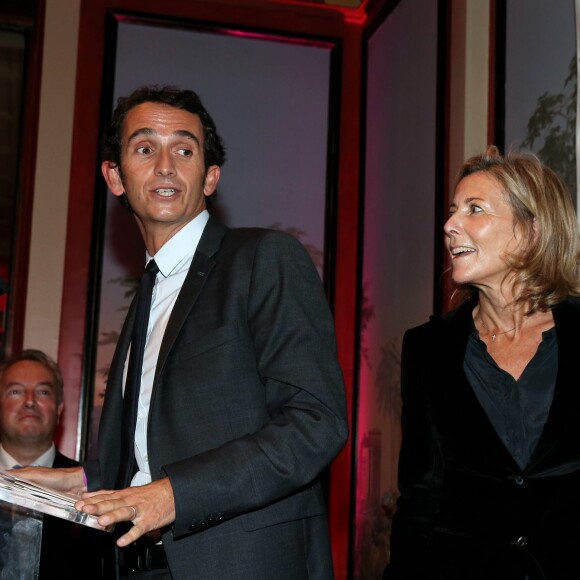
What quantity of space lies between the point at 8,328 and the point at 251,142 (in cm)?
160

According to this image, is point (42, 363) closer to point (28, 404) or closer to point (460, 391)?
point (28, 404)

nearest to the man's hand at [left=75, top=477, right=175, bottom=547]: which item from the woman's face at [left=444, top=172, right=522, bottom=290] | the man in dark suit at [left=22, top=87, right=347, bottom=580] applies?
the man in dark suit at [left=22, top=87, right=347, bottom=580]

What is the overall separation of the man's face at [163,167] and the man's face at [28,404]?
6.99 ft

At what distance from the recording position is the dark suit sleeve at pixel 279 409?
1.58 metres

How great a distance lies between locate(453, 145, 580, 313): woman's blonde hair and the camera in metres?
2.18

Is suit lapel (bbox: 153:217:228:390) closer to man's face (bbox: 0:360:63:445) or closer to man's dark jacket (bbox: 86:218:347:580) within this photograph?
man's dark jacket (bbox: 86:218:347:580)

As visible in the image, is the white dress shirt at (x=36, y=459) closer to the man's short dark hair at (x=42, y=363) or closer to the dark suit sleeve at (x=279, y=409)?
the man's short dark hair at (x=42, y=363)

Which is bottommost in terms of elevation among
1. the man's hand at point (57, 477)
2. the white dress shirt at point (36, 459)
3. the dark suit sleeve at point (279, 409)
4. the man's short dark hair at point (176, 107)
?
the white dress shirt at point (36, 459)

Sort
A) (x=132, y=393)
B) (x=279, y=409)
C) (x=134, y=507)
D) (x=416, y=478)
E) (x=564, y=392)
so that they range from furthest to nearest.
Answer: (x=416, y=478) → (x=564, y=392) → (x=132, y=393) → (x=279, y=409) → (x=134, y=507)

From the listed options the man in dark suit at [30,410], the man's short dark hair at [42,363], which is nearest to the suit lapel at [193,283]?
the man in dark suit at [30,410]

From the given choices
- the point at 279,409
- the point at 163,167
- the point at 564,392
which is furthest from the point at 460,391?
the point at 163,167

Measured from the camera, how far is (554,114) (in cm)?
289

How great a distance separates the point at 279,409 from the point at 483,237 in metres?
0.75

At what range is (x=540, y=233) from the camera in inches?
86.4
